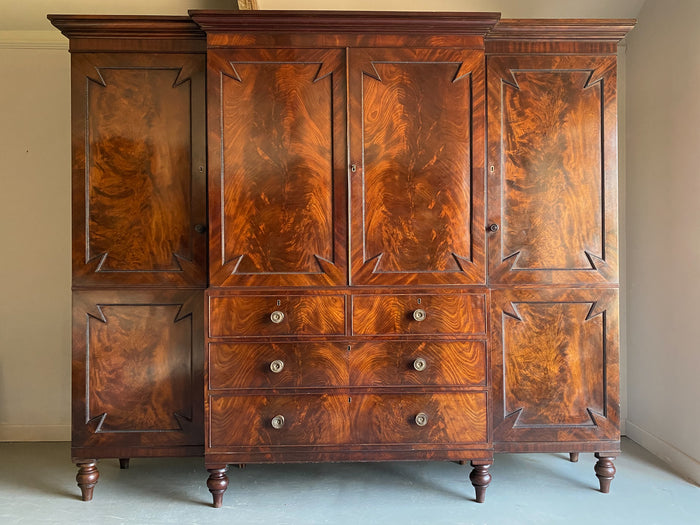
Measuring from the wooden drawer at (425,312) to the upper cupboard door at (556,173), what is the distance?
21 cm

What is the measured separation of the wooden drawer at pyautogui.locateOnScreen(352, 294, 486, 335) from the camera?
7.07 ft

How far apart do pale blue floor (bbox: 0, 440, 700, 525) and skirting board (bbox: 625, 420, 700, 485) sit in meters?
0.05

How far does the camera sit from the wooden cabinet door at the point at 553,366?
227 centimetres

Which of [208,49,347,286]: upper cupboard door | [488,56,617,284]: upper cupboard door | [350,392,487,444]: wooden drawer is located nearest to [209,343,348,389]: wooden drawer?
[350,392,487,444]: wooden drawer

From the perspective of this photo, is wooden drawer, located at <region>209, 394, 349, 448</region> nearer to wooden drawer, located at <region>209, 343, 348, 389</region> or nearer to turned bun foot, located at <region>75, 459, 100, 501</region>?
wooden drawer, located at <region>209, 343, 348, 389</region>

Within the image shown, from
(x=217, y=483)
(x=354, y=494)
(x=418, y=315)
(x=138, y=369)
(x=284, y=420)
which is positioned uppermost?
(x=418, y=315)

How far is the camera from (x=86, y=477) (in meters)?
2.24

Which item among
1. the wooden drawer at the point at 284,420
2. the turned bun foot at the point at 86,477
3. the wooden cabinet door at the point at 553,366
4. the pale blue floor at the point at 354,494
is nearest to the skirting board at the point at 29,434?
the pale blue floor at the point at 354,494

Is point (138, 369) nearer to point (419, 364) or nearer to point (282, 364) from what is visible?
point (282, 364)

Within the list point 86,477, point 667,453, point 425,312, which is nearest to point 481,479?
point 425,312

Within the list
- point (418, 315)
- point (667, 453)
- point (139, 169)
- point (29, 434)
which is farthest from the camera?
point (29, 434)

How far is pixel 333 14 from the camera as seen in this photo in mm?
2111

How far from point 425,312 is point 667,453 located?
1527 mm

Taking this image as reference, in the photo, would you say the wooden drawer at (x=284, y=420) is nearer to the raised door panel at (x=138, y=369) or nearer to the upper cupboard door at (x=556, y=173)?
the raised door panel at (x=138, y=369)
